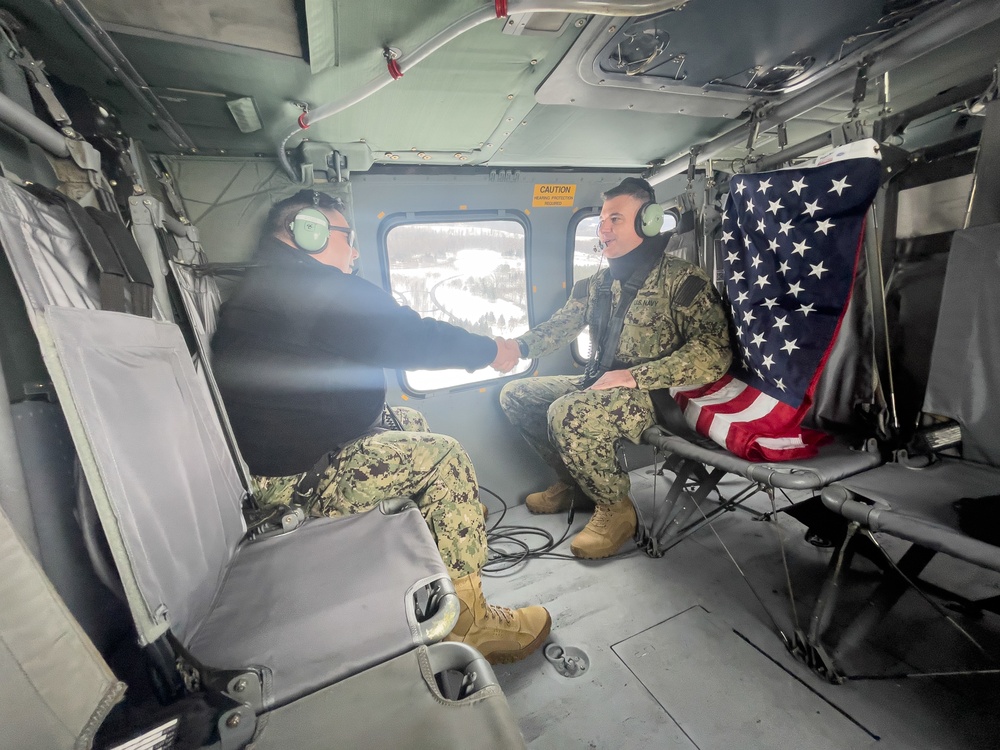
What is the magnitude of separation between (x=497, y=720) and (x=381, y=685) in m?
0.28

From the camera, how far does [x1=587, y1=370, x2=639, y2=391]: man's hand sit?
8.35ft

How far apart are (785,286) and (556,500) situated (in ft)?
7.27

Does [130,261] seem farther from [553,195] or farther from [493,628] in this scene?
[553,195]

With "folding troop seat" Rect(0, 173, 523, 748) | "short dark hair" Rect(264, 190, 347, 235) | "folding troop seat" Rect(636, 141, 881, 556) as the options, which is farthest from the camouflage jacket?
"short dark hair" Rect(264, 190, 347, 235)

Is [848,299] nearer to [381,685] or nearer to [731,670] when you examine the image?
[731,670]

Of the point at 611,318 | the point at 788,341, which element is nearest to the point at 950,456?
the point at 788,341

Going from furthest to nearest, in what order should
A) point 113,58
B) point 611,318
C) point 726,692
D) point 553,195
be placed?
1. point 553,195
2. point 611,318
3. point 726,692
4. point 113,58

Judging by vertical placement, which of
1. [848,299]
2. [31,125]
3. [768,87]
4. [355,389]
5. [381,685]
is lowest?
[381,685]

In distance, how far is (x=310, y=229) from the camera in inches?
76.3

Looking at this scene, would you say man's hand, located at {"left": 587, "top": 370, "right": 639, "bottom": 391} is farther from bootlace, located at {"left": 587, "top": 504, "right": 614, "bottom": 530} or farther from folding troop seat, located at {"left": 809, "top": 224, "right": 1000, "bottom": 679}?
folding troop seat, located at {"left": 809, "top": 224, "right": 1000, "bottom": 679}

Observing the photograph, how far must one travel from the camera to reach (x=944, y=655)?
1.75 metres

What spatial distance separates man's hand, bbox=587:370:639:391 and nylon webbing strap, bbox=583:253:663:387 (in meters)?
0.41

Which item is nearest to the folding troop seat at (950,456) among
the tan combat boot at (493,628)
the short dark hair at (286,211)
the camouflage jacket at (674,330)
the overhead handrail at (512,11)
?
the camouflage jacket at (674,330)

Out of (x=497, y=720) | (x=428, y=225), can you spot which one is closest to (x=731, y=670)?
(x=497, y=720)
